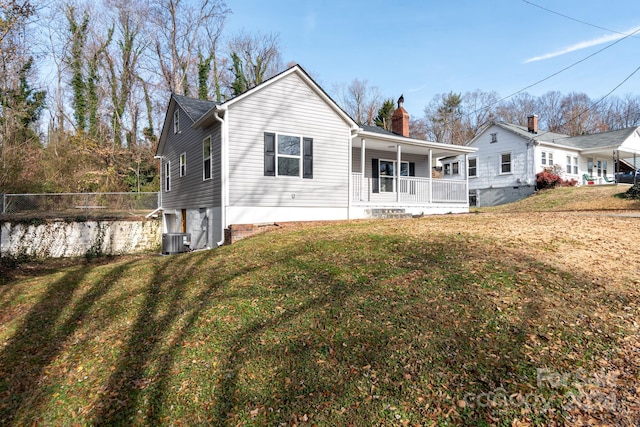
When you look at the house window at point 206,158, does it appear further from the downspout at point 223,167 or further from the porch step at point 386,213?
the porch step at point 386,213

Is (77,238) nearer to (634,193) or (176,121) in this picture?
(176,121)

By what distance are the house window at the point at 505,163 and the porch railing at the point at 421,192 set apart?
995 centimetres

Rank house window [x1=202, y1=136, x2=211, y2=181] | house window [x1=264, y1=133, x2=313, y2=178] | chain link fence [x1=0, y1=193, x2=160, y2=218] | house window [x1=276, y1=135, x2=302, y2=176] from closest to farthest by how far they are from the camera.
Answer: house window [x1=264, y1=133, x2=313, y2=178] < house window [x1=276, y1=135, x2=302, y2=176] < house window [x1=202, y1=136, x2=211, y2=181] < chain link fence [x1=0, y1=193, x2=160, y2=218]

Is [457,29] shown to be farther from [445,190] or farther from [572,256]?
[572,256]

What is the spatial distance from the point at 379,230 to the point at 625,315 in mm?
4952

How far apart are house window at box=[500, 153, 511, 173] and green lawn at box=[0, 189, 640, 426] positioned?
66.8 ft

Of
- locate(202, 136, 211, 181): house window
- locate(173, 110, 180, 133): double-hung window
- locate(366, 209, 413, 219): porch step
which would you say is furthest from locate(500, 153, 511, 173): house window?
locate(173, 110, 180, 133): double-hung window

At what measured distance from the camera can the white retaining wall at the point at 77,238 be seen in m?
13.3

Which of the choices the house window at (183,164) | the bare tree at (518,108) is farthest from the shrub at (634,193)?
the bare tree at (518,108)

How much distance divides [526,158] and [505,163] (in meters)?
1.44

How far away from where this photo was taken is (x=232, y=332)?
4141 millimetres

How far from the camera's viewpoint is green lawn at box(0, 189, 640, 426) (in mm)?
2957

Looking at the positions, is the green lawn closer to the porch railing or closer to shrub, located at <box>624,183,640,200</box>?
the porch railing

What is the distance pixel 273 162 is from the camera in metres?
11.4
